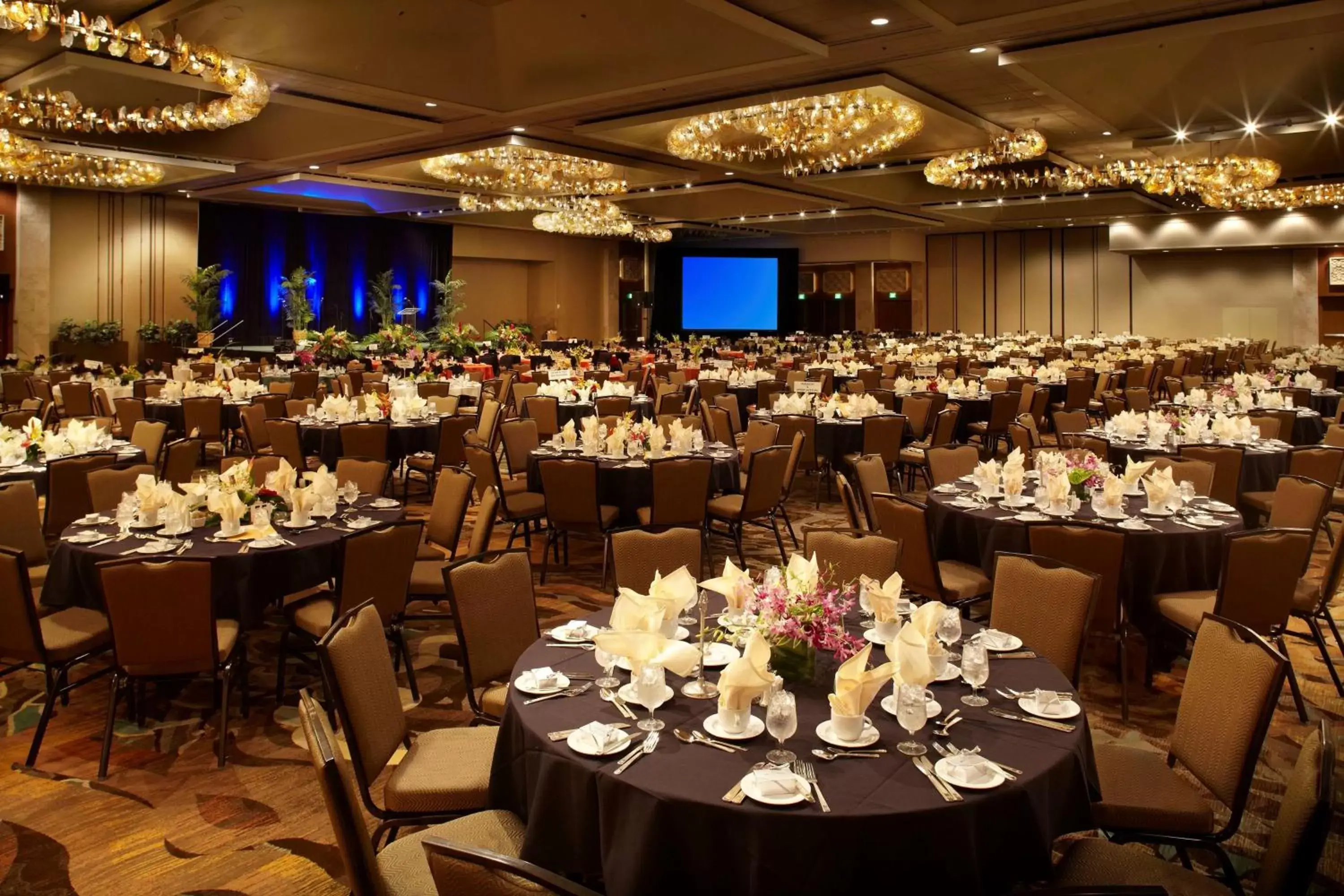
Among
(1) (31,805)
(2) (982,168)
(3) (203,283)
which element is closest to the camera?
(1) (31,805)

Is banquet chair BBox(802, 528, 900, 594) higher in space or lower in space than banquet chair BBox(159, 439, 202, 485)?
lower

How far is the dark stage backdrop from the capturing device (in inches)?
872

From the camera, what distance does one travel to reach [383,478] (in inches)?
235

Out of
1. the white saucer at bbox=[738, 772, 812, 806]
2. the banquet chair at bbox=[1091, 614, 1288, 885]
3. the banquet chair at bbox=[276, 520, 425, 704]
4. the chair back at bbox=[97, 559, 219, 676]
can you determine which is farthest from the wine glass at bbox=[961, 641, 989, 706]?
the chair back at bbox=[97, 559, 219, 676]

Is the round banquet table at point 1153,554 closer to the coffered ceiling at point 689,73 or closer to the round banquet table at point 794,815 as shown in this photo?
the round banquet table at point 794,815

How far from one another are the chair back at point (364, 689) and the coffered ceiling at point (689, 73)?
6023mm

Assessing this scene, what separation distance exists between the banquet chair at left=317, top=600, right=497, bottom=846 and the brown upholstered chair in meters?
1.71

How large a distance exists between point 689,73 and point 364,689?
7.98 m

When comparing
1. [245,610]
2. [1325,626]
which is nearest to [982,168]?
[1325,626]

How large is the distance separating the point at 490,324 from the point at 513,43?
18.8m

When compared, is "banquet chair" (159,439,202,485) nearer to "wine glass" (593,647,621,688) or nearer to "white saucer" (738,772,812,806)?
"wine glass" (593,647,621,688)

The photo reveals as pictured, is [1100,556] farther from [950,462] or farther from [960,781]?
[960,781]

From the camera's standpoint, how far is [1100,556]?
4469 millimetres

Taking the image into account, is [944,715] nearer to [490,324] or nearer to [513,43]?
[513,43]
